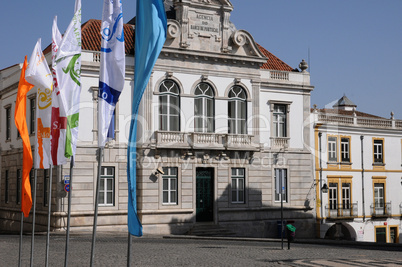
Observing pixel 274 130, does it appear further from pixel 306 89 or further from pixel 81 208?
pixel 81 208

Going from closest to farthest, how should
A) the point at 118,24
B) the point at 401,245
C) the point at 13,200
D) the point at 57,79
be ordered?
the point at 118,24
the point at 57,79
the point at 401,245
the point at 13,200

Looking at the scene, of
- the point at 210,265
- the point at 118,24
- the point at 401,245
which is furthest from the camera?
the point at 401,245

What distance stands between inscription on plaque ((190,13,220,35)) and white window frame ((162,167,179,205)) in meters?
7.50

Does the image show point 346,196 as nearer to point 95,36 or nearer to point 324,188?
point 324,188

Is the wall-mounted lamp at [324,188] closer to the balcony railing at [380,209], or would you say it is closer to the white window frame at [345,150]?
the white window frame at [345,150]

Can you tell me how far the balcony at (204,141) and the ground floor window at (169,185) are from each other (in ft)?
4.55

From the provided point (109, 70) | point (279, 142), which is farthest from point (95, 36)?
point (109, 70)

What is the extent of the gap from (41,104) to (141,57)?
634 centimetres

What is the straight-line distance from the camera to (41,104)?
15.8 meters

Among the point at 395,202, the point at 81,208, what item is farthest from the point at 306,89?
the point at 81,208

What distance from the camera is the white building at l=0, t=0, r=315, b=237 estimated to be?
31.9m

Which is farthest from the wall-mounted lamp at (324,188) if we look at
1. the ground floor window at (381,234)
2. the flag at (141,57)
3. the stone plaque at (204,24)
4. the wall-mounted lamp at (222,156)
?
the flag at (141,57)

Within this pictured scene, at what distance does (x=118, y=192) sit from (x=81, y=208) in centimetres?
205

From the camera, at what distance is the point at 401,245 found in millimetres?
28656
